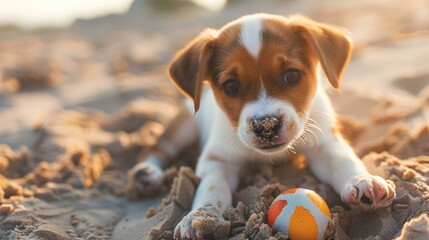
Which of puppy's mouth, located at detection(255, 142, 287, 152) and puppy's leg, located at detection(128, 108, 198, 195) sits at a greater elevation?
puppy's mouth, located at detection(255, 142, 287, 152)

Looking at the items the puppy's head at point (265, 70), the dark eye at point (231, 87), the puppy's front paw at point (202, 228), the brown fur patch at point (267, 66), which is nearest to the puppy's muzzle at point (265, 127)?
the puppy's head at point (265, 70)

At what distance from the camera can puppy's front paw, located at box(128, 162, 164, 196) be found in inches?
190

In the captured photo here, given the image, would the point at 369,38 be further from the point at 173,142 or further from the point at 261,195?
the point at 261,195

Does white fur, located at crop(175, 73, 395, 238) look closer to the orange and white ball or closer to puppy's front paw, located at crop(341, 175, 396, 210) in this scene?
puppy's front paw, located at crop(341, 175, 396, 210)

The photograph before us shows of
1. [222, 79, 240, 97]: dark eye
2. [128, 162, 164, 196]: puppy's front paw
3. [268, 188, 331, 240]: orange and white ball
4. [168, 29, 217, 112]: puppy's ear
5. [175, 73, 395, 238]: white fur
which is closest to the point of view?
[268, 188, 331, 240]: orange and white ball

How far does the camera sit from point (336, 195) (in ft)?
12.8

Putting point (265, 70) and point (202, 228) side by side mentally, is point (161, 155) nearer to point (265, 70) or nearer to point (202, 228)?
point (265, 70)

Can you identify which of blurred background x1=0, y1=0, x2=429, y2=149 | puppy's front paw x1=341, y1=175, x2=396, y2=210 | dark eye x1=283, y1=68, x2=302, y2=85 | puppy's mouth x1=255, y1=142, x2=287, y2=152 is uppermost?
dark eye x1=283, y1=68, x2=302, y2=85

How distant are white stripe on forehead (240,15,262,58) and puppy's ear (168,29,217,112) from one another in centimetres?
30

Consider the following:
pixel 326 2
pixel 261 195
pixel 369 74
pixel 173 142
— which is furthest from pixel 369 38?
pixel 326 2

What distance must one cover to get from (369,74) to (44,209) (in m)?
4.57

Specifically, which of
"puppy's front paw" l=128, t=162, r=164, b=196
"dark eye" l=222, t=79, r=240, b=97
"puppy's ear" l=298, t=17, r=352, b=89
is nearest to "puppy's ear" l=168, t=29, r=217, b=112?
"dark eye" l=222, t=79, r=240, b=97

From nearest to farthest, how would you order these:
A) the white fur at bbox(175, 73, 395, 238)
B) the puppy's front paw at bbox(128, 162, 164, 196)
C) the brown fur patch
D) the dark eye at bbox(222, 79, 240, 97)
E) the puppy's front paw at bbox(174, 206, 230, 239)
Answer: the puppy's front paw at bbox(174, 206, 230, 239) → the white fur at bbox(175, 73, 395, 238) → the brown fur patch → the dark eye at bbox(222, 79, 240, 97) → the puppy's front paw at bbox(128, 162, 164, 196)

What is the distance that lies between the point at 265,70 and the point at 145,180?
1.55 metres
